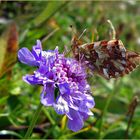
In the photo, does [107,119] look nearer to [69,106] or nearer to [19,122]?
[19,122]

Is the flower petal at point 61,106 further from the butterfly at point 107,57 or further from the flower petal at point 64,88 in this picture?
the butterfly at point 107,57

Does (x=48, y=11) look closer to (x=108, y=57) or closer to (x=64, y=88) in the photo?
(x=108, y=57)

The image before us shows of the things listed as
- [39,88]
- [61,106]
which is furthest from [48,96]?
[39,88]

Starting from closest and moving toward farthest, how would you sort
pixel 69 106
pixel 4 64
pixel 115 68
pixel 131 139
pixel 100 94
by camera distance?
pixel 69 106 → pixel 115 68 → pixel 4 64 → pixel 131 139 → pixel 100 94

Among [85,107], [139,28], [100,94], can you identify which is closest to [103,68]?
[85,107]

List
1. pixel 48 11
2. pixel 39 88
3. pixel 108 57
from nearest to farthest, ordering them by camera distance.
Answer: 1. pixel 108 57
2. pixel 39 88
3. pixel 48 11

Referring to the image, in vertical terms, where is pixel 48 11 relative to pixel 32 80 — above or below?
above
